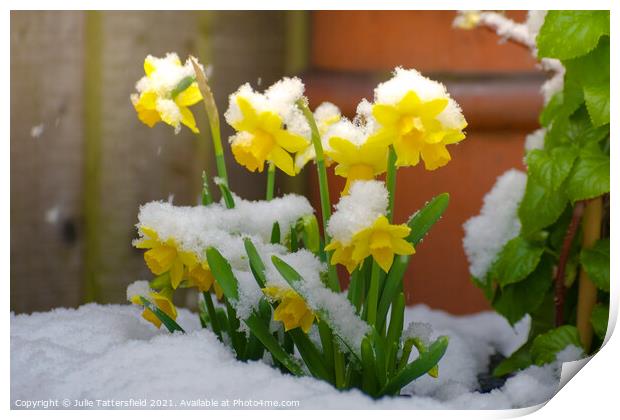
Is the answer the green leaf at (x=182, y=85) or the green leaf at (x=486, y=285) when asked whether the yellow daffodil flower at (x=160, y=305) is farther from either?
the green leaf at (x=486, y=285)

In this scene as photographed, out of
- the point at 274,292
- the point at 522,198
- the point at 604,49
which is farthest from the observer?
the point at 522,198

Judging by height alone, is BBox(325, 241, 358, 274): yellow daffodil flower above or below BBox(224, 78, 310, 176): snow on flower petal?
below

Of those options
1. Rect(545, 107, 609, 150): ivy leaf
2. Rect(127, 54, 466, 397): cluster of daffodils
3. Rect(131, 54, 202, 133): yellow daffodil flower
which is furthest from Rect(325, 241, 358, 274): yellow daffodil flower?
Rect(545, 107, 609, 150): ivy leaf

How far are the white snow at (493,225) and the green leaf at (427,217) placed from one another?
0.76ft

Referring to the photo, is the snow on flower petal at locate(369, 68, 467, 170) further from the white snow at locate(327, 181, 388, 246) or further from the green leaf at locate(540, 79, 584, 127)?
the green leaf at locate(540, 79, 584, 127)

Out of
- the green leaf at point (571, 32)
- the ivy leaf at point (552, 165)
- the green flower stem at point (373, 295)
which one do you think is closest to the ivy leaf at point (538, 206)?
the ivy leaf at point (552, 165)

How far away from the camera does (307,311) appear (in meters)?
0.76

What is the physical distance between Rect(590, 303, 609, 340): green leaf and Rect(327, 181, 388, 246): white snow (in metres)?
0.31

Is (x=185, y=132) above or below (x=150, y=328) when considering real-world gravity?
above

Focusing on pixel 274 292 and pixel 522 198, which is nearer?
pixel 274 292

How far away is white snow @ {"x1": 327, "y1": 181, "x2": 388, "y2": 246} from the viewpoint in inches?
28.1
